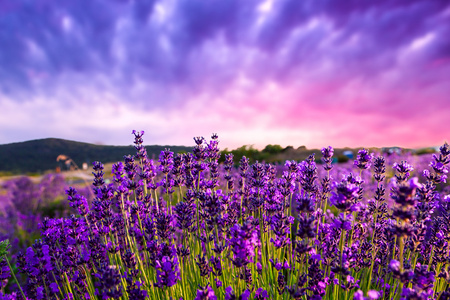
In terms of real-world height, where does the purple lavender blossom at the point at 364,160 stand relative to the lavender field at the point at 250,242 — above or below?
above

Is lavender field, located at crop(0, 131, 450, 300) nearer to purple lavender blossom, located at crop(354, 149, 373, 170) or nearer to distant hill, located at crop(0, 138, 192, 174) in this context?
purple lavender blossom, located at crop(354, 149, 373, 170)

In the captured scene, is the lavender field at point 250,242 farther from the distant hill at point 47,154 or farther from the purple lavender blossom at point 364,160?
the distant hill at point 47,154

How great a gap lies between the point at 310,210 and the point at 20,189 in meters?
12.9

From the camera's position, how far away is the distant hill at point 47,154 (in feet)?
113

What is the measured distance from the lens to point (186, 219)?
275cm

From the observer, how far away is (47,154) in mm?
37750

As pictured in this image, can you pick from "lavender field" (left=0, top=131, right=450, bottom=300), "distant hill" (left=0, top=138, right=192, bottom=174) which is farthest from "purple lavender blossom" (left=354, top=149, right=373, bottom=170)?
"distant hill" (left=0, top=138, right=192, bottom=174)

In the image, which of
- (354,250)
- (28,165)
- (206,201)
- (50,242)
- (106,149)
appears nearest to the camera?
(206,201)

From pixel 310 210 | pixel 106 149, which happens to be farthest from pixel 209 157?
pixel 106 149

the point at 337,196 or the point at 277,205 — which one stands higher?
the point at 337,196

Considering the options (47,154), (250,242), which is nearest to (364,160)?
(250,242)

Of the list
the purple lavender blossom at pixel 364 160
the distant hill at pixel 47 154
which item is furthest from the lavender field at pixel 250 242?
the distant hill at pixel 47 154

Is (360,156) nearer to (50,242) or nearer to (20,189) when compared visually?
(50,242)

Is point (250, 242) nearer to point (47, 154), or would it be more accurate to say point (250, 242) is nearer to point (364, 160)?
point (364, 160)
